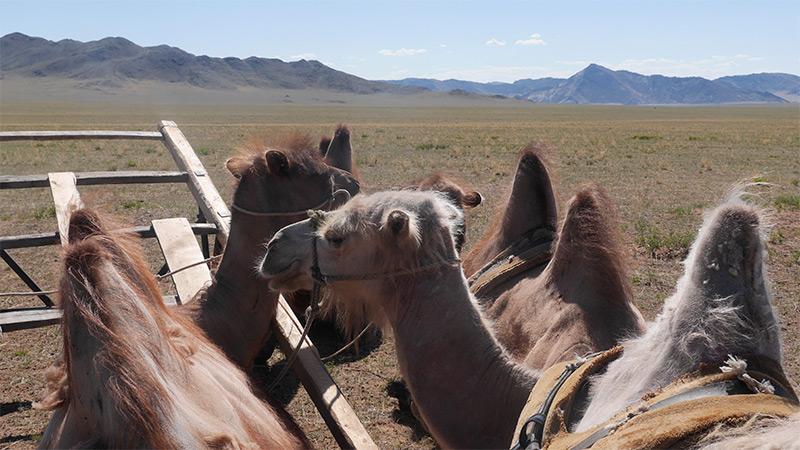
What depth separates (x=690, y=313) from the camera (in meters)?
2.12

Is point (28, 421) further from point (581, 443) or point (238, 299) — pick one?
point (581, 443)

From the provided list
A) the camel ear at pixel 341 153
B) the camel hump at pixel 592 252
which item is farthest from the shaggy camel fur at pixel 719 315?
the camel ear at pixel 341 153

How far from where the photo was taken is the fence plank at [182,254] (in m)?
4.35

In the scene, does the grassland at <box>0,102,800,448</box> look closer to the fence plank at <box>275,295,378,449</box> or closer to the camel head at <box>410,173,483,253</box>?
the camel head at <box>410,173,483,253</box>

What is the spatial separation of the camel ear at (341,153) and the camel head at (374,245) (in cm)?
196

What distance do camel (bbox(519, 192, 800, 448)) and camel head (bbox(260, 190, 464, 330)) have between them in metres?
0.96

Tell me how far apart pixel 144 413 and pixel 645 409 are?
1.35 metres

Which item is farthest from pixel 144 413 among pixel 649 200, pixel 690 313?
pixel 649 200

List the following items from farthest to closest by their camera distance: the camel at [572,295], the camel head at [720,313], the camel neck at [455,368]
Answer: the camel at [572,295]
the camel neck at [455,368]
the camel head at [720,313]

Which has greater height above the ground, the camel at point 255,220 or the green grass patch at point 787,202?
the camel at point 255,220

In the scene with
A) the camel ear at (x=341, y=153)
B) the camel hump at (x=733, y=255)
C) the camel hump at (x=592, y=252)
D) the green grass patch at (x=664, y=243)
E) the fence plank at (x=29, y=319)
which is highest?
the camel hump at (x=733, y=255)

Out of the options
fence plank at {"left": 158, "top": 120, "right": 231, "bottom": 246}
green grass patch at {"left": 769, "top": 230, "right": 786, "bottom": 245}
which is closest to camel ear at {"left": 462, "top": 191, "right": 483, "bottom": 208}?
fence plank at {"left": 158, "top": 120, "right": 231, "bottom": 246}

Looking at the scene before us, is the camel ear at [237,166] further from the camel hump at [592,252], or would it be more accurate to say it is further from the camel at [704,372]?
the camel at [704,372]

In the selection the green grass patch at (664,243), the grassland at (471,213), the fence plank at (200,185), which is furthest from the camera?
the green grass patch at (664,243)
